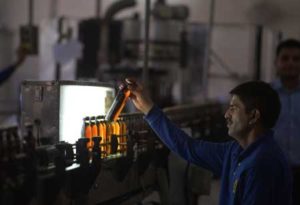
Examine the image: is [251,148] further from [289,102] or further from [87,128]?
[289,102]

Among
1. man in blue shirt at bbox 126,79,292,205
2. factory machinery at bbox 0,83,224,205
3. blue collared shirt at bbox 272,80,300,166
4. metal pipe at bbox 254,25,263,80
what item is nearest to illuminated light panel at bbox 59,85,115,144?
factory machinery at bbox 0,83,224,205

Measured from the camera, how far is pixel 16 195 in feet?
3.80

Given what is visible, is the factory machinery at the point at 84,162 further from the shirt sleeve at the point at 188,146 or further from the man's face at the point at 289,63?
the man's face at the point at 289,63

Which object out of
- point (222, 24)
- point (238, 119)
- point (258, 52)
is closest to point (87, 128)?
point (238, 119)

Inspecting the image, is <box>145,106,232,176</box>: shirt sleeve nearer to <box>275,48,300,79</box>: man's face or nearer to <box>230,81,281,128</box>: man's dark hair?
<box>230,81,281,128</box>: man's dark hair

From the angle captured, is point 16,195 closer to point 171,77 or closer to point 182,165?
point 182,165

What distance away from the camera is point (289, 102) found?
2.21m

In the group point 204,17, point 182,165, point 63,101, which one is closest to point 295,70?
point 182,165

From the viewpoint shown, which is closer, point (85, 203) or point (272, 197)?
point (272, 197)

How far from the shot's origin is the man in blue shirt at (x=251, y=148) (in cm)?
131

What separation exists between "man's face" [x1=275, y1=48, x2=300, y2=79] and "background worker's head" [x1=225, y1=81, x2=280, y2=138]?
859mm

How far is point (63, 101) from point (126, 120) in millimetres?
262

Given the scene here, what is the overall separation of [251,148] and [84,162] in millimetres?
473

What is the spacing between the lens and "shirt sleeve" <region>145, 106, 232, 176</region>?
5.24 feet
